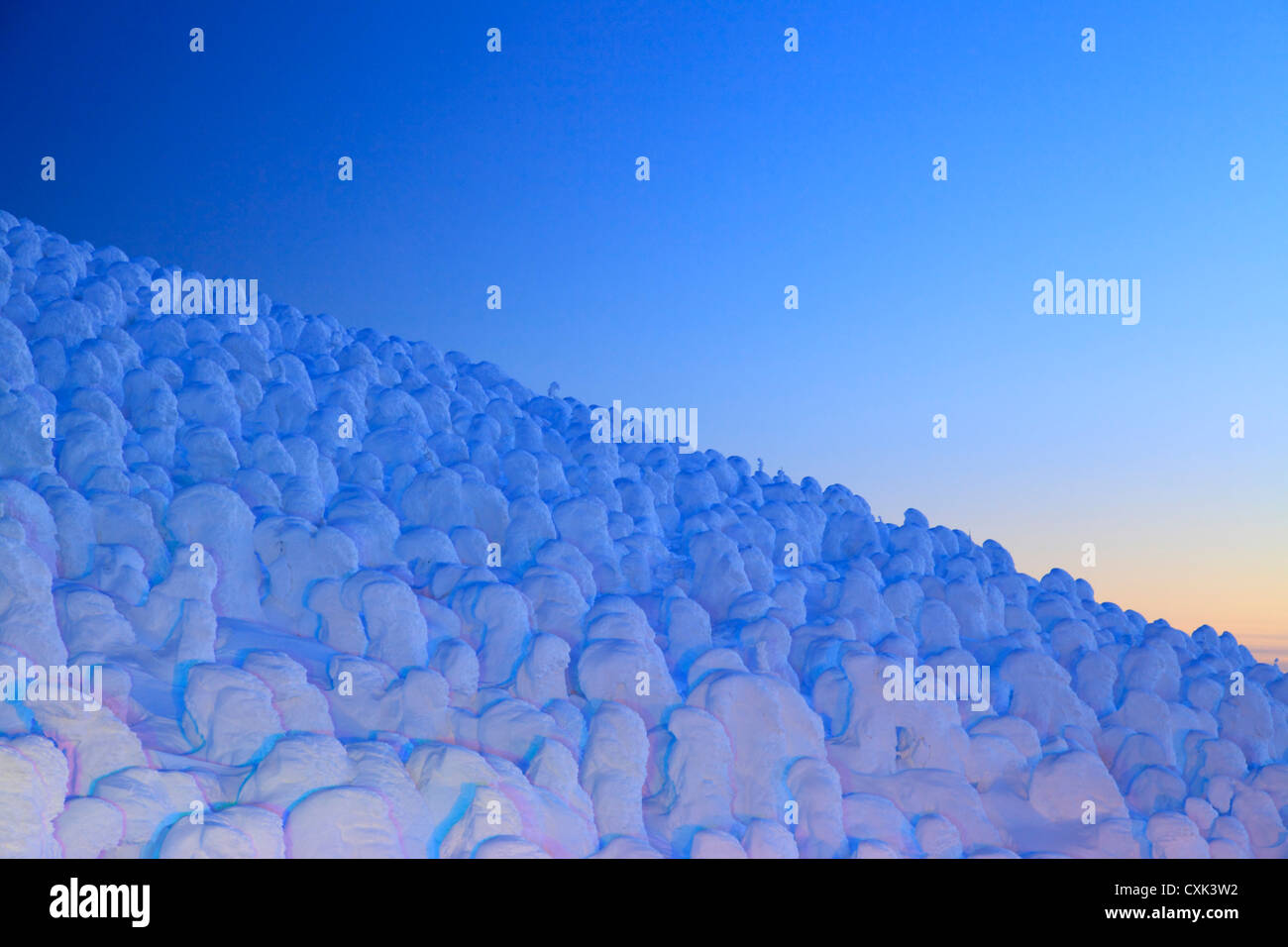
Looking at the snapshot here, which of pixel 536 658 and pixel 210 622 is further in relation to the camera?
pixel 536 658

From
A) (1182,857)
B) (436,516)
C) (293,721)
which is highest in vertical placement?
(436,516)

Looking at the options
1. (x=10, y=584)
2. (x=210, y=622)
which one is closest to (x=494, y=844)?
(x=210, y=622)

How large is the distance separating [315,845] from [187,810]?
0.90 metres

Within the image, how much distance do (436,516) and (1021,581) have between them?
9.33 metres

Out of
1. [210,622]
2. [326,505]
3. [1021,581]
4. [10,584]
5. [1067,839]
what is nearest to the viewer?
[10,584]

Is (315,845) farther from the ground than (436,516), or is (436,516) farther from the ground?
(436,516)

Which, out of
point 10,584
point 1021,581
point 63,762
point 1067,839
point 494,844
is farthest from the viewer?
point 1021,581

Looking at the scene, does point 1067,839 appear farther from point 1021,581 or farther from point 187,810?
point 187,810

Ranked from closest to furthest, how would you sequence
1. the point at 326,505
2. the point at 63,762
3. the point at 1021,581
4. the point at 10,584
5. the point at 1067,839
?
the point at 63,762, the point at 10,584, the point at 1067,839, the point at 326,505, the point at 1021,581

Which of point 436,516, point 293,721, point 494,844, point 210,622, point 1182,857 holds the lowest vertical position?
point 1182,857

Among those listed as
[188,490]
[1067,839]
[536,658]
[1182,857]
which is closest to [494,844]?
[536,658]

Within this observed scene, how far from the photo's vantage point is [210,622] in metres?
9.85

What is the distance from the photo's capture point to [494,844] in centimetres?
830
